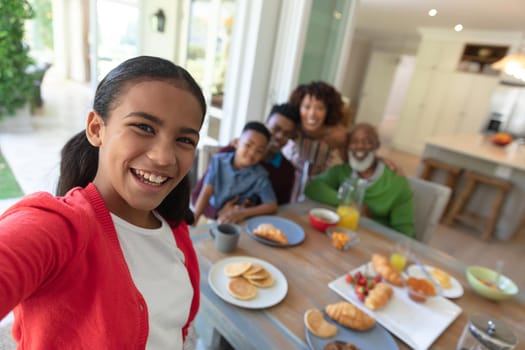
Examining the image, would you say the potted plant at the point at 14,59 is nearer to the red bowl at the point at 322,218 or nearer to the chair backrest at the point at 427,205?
the red bowl at the point at 322,218

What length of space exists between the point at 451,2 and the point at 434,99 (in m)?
2.65

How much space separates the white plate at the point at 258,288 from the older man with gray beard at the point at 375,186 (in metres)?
0.71

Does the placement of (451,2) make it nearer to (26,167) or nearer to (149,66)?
(149,66)

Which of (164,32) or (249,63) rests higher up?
(164,32)

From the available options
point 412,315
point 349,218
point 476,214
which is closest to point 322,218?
point 349,218

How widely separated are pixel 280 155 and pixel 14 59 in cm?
309

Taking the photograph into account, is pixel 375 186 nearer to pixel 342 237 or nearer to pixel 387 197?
pixel 387 197

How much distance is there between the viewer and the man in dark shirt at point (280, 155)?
171cm

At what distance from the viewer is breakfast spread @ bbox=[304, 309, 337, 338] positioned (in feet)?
2.59

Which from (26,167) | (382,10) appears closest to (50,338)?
(26,167)

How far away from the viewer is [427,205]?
5.64ft

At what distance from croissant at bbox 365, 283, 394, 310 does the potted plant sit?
3.08 metres

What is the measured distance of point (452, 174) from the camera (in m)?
3.49

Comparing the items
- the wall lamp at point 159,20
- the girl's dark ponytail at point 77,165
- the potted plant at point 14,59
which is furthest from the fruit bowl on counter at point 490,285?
the wall lamp at point 159,20
